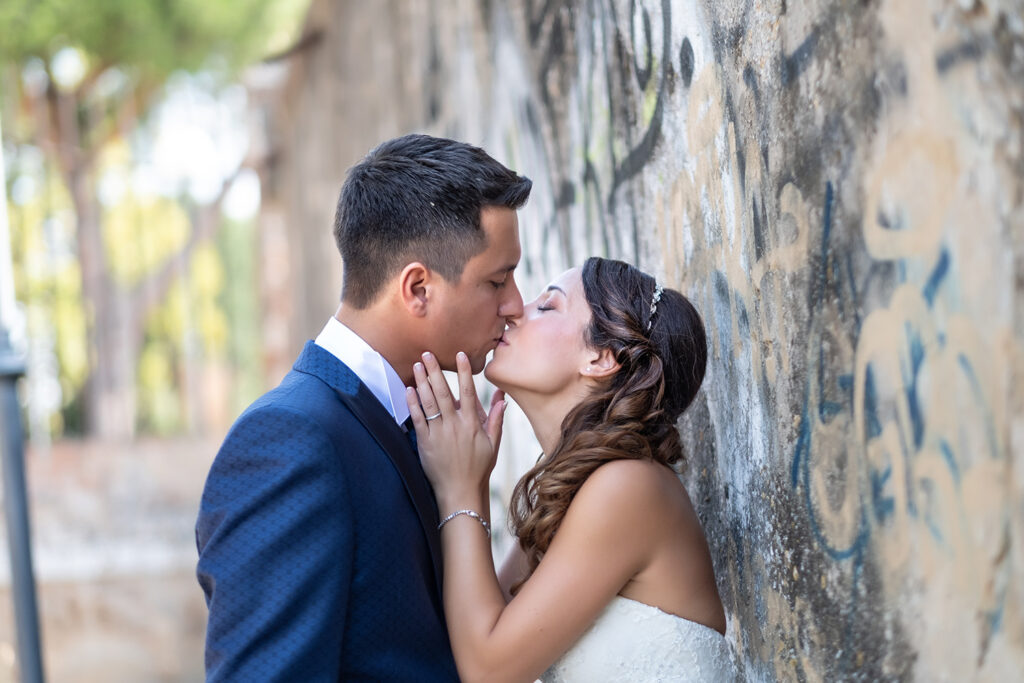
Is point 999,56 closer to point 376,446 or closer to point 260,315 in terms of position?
point 376,446

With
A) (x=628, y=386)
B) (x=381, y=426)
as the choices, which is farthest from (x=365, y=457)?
(x=628, y=386)

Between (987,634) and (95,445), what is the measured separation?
50.9ft

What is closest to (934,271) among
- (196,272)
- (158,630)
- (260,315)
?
(158,630)

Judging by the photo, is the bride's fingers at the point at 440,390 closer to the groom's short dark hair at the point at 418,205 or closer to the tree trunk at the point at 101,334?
the groom's short dark hair at the point at 418,205

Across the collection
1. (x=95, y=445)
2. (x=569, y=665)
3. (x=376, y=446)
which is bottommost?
(x=95, y=445)

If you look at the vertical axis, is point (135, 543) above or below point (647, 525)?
below

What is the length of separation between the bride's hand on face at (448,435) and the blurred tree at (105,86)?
595 inches

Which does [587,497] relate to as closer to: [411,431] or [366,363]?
[411,431]

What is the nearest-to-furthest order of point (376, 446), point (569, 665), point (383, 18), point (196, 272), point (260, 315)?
1. point (376, 446)
2. point (569, 665)
3. point (383, 18)
4. point (260, 315)
5. point (196, 272)

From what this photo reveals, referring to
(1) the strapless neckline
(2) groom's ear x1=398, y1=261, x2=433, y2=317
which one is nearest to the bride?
(1) the strapless neckline

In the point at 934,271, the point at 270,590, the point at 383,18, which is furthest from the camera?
the point at 383,18

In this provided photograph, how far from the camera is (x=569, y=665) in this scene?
232 centimetres

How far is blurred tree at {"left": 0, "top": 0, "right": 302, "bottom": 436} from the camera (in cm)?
1556

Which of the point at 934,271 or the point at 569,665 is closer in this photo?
the point at 934,271
